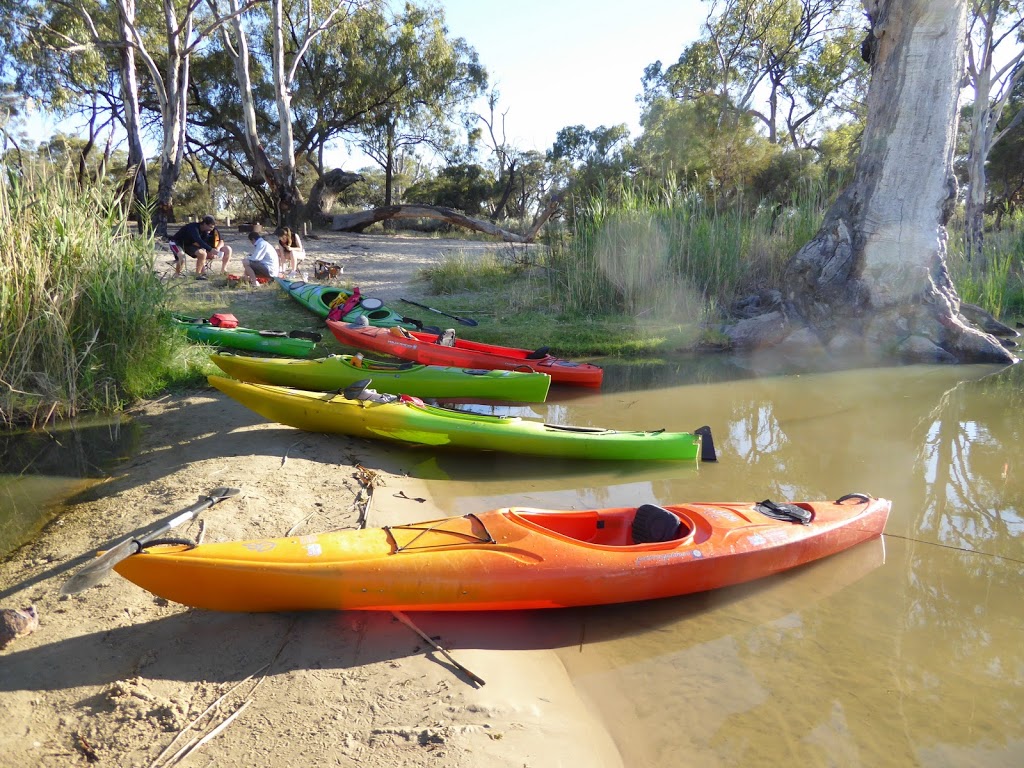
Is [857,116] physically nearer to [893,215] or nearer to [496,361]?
[893,215]

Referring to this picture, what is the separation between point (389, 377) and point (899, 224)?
7.15 meters

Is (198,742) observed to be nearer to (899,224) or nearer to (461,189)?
(899,224)

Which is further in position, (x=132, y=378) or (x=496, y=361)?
(x=496, y=361)

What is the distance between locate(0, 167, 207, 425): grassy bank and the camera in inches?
188

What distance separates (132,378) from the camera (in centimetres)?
556

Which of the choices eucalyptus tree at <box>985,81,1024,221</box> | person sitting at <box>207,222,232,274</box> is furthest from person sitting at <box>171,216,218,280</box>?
eucalyptus tree at <box>985,81,1024,221</box>

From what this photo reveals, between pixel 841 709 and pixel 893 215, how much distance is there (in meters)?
8.22

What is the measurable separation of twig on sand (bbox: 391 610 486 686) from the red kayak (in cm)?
411

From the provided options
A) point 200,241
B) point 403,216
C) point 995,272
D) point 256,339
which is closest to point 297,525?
point 256,339

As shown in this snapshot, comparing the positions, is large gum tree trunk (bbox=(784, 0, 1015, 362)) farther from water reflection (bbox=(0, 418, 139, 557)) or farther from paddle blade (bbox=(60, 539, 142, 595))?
paddle blade (bbox=(60, 539, 142, 595))

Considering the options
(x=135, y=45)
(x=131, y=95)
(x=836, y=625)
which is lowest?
(x=836, y=625)

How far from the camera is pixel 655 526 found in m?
3.33

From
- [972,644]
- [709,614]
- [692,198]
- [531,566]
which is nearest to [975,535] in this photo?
[972,644]

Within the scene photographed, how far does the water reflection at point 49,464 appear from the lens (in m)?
3.73
